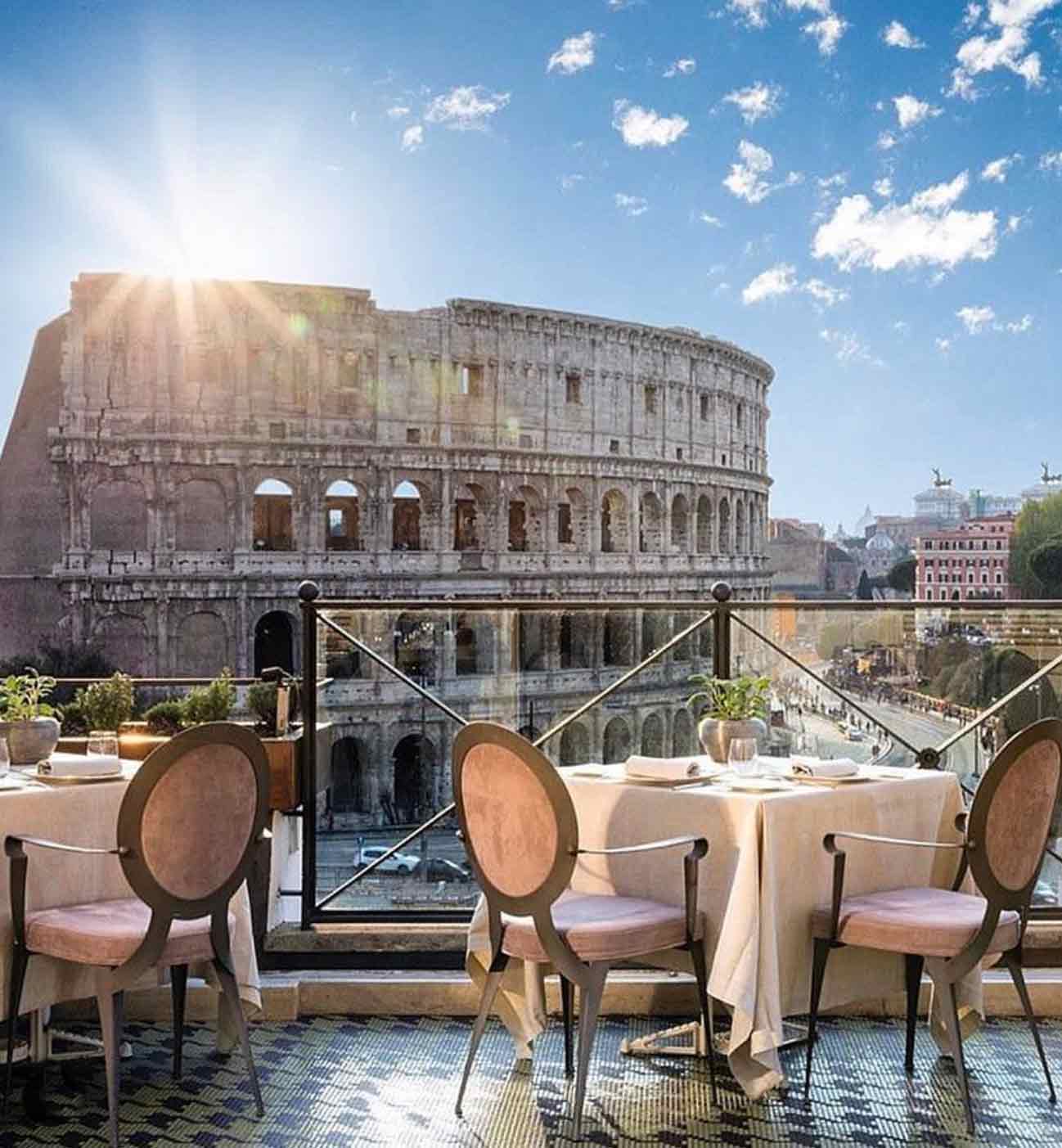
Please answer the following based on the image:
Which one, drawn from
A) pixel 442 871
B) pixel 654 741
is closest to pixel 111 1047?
pixel 654 741

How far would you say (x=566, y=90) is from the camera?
2041 inches

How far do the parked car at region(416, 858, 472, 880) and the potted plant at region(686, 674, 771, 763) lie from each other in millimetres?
1147

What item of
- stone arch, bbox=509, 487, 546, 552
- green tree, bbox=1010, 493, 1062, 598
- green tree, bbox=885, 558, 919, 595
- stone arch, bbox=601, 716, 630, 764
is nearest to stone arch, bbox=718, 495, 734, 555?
stone arch, bbox=509, 487, 546, 552

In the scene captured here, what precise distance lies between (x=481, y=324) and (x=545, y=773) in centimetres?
3388

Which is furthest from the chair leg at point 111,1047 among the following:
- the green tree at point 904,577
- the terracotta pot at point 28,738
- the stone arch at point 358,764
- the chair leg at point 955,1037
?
the green tree at point 904,577

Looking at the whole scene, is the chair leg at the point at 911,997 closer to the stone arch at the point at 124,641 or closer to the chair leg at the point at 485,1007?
the chair leg at the point at 485,1007

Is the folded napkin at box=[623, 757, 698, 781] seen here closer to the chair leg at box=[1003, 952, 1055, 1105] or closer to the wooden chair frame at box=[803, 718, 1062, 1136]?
the wooden chair frame at box=[803, 718, 1062, 1136]

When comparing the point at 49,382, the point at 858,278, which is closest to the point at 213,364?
the point at 49,382

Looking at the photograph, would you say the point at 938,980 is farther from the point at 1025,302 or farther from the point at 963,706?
the point at 1025,302

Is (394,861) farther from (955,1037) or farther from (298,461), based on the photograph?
(298,461)

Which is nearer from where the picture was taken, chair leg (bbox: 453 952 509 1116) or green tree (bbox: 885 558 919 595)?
chair leg (bbox: 453 952 509 1116)

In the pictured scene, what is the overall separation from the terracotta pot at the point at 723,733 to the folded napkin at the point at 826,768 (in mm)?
116

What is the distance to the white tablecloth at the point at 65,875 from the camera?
9.05 ft

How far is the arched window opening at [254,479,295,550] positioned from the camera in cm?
3519
